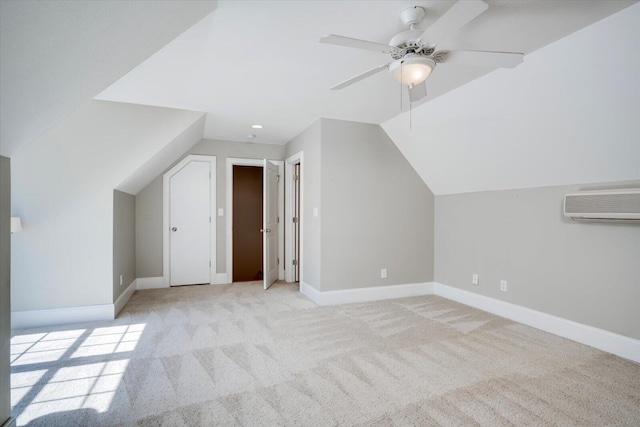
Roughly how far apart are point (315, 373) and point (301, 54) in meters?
2.36

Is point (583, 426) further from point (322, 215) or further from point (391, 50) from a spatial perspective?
point (322, 215)

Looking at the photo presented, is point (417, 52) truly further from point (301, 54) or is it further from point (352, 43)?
point (301, 54)

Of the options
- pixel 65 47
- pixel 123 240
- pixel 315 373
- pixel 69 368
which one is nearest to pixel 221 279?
pixel 123 240

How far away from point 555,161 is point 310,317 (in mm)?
2860

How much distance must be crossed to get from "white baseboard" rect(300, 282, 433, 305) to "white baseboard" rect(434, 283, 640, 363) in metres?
0.46

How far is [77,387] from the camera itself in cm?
219

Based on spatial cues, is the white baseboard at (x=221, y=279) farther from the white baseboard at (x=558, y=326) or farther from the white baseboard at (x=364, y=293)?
the white baseboard at (x=558, y=326)

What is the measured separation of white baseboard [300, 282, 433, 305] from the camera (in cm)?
409

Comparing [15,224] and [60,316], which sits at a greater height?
[15,224]

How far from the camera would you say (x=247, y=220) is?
689 cm

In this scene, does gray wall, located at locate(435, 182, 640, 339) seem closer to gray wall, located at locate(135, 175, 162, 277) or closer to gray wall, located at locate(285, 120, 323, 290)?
gray wall, located at locate(285, 120, 323, 290)

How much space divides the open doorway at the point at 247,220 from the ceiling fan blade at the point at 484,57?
5.17m

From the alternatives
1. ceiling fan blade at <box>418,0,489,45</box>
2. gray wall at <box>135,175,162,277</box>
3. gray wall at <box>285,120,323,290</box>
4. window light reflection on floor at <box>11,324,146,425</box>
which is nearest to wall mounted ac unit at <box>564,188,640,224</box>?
ceiling fan blade at <box>418,0,489,45</box>

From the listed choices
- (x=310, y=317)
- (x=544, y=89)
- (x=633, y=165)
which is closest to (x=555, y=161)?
(x=633, y=165)
